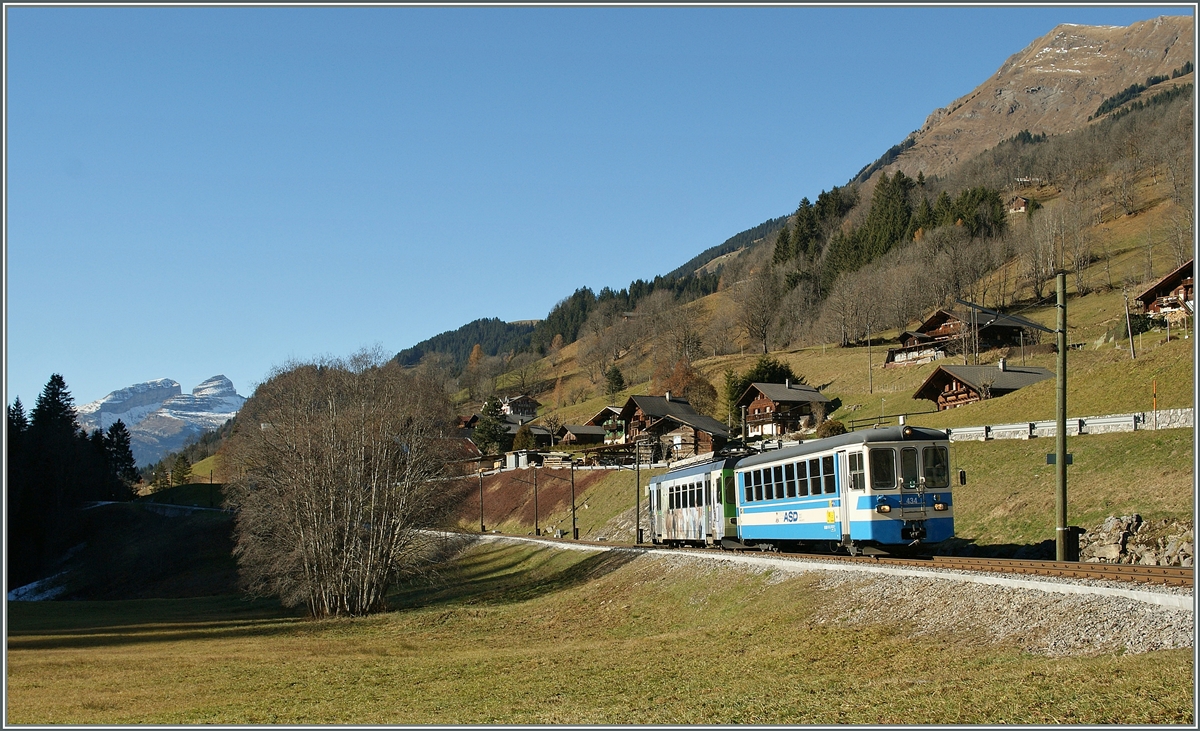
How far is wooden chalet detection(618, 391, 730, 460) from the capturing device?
287ft

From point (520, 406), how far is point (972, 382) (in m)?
114

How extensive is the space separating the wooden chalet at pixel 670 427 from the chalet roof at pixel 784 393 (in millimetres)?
4317

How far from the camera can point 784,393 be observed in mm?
87688

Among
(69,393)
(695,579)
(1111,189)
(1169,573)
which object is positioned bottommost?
(695,579)

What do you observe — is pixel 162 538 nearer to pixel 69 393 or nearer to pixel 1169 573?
pixel 69 393

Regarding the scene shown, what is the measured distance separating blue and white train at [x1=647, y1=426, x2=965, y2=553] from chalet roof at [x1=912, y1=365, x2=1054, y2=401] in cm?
4119

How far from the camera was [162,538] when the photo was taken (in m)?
96.0

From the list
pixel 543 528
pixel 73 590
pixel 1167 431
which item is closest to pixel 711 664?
pixel 1167 431

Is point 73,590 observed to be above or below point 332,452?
below

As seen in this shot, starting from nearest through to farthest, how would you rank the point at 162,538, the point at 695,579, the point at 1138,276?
the point at 695,579
the point at 162,538
the point at 1138,276

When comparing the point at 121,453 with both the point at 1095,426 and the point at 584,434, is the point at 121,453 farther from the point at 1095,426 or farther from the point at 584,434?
the point at 1095,426

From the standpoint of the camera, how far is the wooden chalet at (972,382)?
66.5 metres

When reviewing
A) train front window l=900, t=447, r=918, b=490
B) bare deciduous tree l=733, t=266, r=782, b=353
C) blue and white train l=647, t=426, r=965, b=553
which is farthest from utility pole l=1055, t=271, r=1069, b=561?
bare deciduous tree l=733, t=266, r=782, b=353

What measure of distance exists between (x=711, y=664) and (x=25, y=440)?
115 metres
